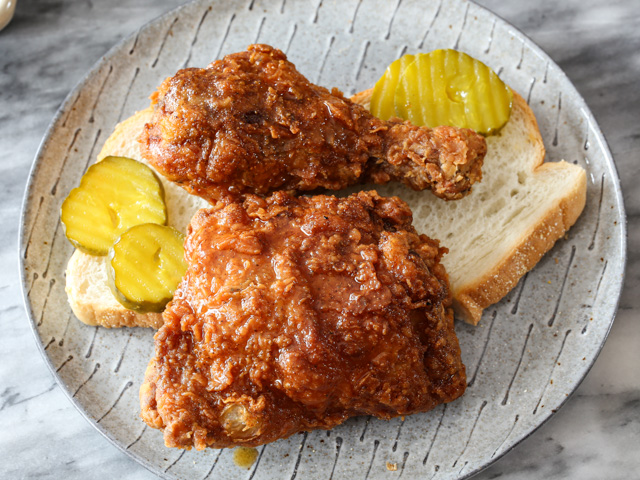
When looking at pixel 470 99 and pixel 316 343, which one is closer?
pixel 316 343

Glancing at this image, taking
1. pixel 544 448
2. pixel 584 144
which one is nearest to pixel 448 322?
pixel 544 448

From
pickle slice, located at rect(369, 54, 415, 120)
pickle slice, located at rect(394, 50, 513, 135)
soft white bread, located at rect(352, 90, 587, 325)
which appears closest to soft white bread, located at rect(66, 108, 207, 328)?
pickle slice, located at rect(369, 54, 415, 120)

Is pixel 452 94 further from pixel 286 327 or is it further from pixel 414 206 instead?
pixel 286 327

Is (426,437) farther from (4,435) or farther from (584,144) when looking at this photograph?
(4,435)

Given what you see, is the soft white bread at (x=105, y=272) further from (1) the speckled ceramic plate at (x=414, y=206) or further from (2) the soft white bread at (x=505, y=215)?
(2) the soft white bread at (x=505, y=215)

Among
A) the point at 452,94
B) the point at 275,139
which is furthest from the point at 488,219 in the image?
the point at 275,139

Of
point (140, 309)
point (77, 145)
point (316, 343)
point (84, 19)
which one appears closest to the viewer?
point (316, 343)

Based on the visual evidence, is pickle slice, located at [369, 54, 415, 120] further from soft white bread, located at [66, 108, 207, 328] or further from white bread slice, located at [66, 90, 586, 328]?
soft white bread, located at [66, 108, 207, 328]
